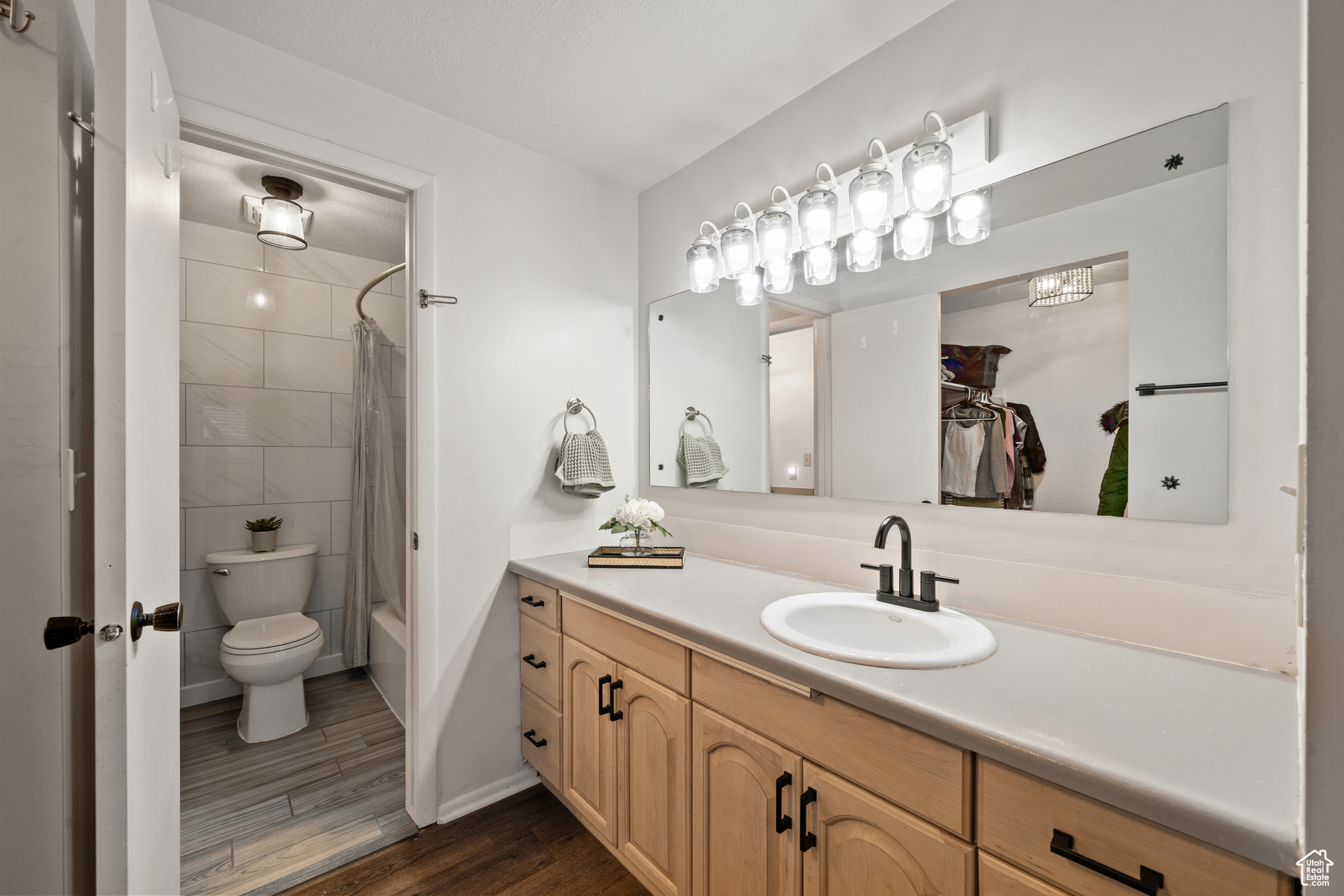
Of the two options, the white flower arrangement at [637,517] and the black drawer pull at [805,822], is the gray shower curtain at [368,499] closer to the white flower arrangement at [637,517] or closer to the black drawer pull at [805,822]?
the white flower arrangement at [637,517]

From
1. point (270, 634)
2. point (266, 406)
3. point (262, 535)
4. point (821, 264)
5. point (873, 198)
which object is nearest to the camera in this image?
point (873, 198)

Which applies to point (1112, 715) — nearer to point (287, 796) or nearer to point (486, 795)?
point (486, 795)

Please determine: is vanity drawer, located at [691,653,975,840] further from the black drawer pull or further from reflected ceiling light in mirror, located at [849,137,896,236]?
reflected ceiling light in mirror, located at [849,137,896,236]

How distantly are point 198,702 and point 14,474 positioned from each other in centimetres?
235

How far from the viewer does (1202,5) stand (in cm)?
107

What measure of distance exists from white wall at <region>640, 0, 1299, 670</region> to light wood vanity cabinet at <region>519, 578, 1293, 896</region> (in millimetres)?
551

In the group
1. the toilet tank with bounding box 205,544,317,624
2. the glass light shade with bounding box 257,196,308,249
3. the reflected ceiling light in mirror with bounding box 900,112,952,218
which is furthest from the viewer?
the toilet tank with bounding box 205,544,317,624

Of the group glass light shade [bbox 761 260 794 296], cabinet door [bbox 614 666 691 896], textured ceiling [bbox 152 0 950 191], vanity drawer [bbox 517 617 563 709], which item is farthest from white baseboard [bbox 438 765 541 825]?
textured ceiling [bbox 152 0 950 191]

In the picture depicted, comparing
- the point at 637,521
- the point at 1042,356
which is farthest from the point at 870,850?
the point at 637,521

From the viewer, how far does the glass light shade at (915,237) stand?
1.43 meters

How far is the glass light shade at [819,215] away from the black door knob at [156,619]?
1627mm

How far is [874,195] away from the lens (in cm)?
142

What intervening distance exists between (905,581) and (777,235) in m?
1.04

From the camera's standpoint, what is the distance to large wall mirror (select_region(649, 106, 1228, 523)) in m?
1.08
